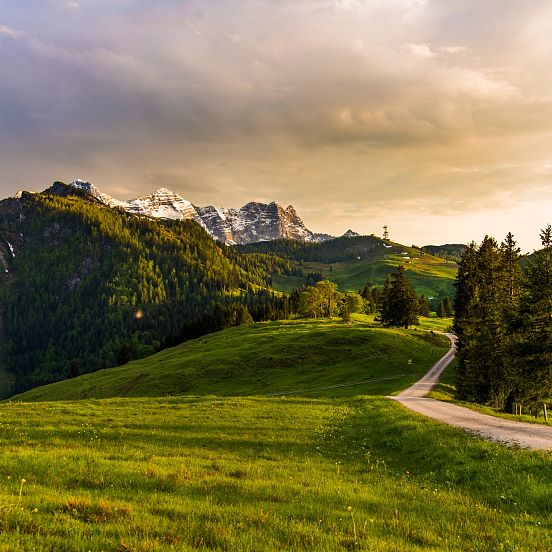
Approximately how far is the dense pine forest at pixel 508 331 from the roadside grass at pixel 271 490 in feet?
75.3

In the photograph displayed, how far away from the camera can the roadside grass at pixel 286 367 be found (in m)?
73.4

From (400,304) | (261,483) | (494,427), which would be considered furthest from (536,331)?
(400,304)

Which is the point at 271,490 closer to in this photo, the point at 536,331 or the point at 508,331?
the point at 536,331

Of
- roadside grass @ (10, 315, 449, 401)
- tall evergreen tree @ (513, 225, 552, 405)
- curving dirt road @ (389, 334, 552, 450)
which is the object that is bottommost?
roadside grass @ (10, 315, 449, 401)

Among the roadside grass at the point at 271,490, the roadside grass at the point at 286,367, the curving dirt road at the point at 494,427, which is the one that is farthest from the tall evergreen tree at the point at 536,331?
the roadside grass at the point at 271,490

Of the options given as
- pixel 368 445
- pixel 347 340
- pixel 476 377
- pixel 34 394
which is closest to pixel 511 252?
pixel 476 377

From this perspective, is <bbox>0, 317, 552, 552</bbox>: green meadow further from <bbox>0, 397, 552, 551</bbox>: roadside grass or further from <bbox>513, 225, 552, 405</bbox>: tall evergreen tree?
<bbox>513, 225, 552, 405</bbox>: tall evergreen tree

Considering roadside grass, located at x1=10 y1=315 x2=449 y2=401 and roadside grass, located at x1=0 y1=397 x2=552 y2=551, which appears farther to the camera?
roadside grass, located at x1=10 y1=315 x2=449 y2=401

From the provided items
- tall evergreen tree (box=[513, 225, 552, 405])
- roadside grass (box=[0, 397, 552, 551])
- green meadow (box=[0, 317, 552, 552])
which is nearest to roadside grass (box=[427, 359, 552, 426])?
tall evergreen tree (box=[513, 225, 552, 405])

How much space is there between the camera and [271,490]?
1194 centimetres

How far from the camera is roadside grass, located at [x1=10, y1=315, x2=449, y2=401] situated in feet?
241

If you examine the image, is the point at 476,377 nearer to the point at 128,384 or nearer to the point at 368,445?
the point at 368,445

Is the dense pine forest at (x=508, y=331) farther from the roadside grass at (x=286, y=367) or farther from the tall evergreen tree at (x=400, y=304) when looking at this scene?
the tall evergreen tree at (x=400, y=304)

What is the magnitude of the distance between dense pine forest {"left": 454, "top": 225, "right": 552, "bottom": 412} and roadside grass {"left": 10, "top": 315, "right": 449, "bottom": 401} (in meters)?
12.3
